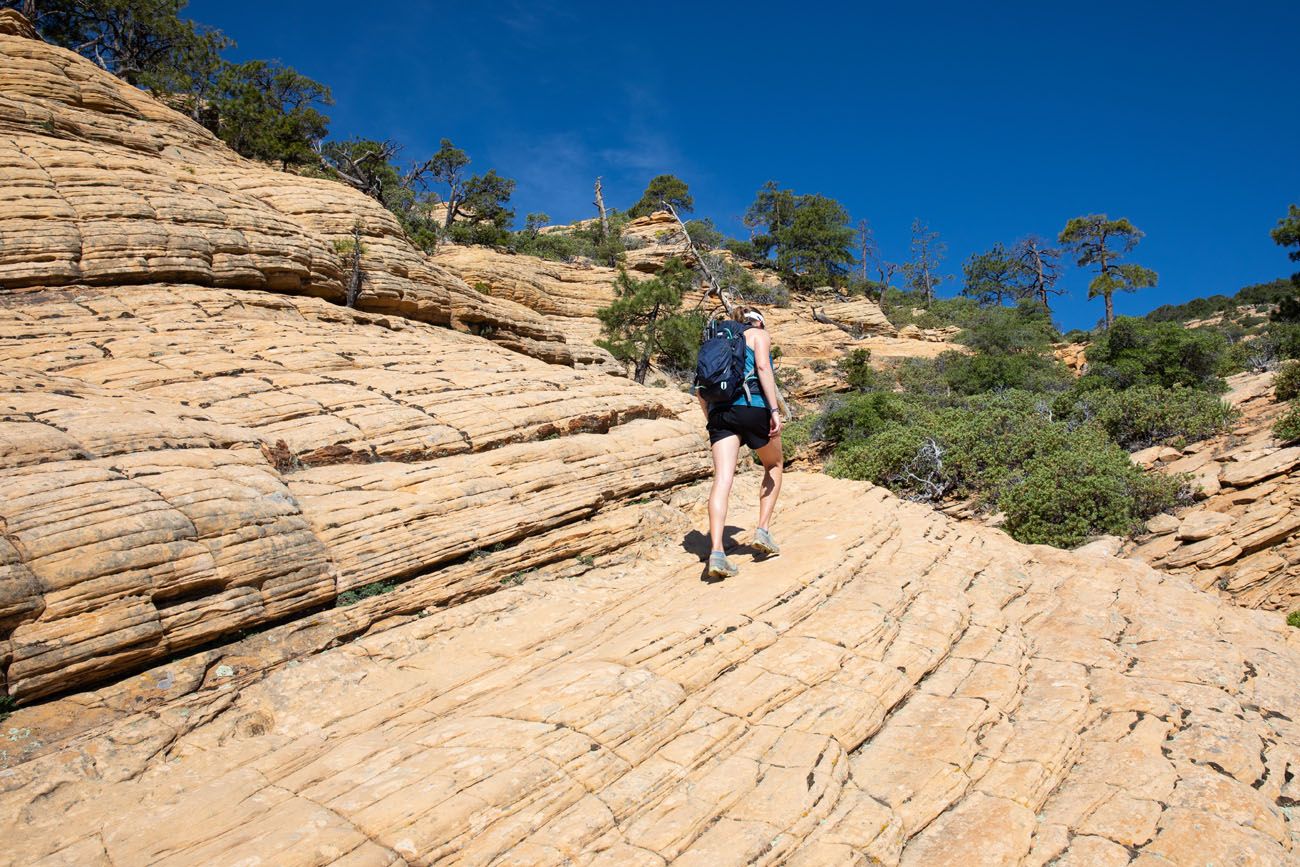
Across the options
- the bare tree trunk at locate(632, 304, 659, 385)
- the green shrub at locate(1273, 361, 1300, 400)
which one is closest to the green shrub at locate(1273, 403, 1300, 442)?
the green shrub at locate(1273, 361, 1300, 400)

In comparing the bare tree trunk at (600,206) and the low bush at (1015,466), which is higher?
the bare tree trunk at (600,206)

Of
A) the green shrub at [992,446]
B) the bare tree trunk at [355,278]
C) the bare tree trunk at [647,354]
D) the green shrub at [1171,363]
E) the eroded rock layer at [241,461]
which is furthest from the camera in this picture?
the bare tree trunk at [647,354]

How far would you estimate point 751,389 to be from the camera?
245 inches

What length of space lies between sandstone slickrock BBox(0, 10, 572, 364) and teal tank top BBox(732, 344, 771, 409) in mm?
10461

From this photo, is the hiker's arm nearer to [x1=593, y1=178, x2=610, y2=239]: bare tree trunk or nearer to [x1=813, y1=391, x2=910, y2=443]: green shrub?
[x1=813, y1=391, x2=910, y2=443]: green shrub

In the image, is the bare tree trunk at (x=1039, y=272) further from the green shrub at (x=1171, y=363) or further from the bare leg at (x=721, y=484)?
the bare leg at (x=721, y=484)

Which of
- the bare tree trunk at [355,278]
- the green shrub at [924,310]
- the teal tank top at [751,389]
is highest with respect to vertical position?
the green shrub at [924,310]

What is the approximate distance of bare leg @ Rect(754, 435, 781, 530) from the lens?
6.43m

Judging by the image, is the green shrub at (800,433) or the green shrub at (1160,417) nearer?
the green shrub at (1160,417)

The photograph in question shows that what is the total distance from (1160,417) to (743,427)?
1266 cm

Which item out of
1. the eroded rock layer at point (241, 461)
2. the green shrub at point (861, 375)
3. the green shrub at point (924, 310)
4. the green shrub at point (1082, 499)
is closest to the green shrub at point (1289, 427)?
the green shrub at point (1082, 499)

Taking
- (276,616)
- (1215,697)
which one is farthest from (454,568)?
(1215,697)

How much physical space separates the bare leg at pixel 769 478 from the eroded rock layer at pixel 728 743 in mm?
544

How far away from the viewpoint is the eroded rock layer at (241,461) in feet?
14.9
